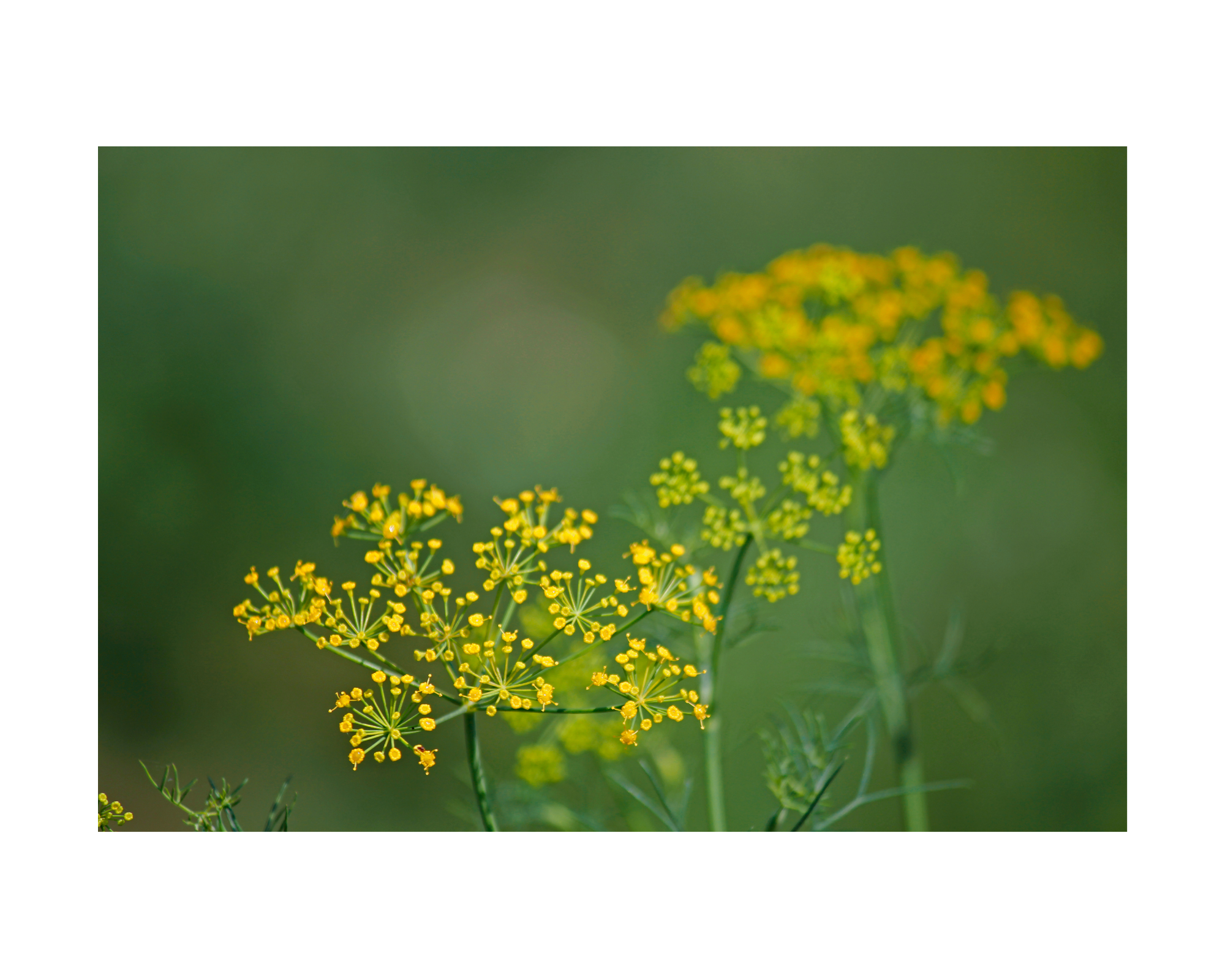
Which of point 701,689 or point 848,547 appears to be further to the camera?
point 701,689

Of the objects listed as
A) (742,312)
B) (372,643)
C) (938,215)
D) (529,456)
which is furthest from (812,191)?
(372,643)

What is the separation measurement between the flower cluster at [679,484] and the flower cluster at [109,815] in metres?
1.33

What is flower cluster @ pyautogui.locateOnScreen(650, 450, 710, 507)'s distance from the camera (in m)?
1.88

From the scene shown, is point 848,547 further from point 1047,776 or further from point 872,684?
point 1047,776

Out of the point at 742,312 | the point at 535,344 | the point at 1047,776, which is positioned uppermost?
the point at 535,344

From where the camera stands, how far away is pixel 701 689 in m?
2.08

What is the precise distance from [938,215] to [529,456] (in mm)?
3465

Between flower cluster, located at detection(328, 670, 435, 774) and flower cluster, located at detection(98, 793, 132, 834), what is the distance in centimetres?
52

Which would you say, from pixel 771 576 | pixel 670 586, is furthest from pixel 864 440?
pixel 670 586

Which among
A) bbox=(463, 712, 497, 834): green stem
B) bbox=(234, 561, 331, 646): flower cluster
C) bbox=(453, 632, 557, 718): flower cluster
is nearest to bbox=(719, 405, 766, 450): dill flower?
bbox=(453, 632, 557, 718): flower cluster

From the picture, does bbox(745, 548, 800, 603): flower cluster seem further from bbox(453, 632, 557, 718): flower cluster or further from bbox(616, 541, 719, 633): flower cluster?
bbox(453, 632, 557, 718): flower cluster

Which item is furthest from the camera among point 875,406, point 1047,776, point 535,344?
point 535,344

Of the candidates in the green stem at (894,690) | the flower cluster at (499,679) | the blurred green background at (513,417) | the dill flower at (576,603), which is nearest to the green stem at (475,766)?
the flower cluster at (499,679)

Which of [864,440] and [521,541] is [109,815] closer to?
[521,541]
